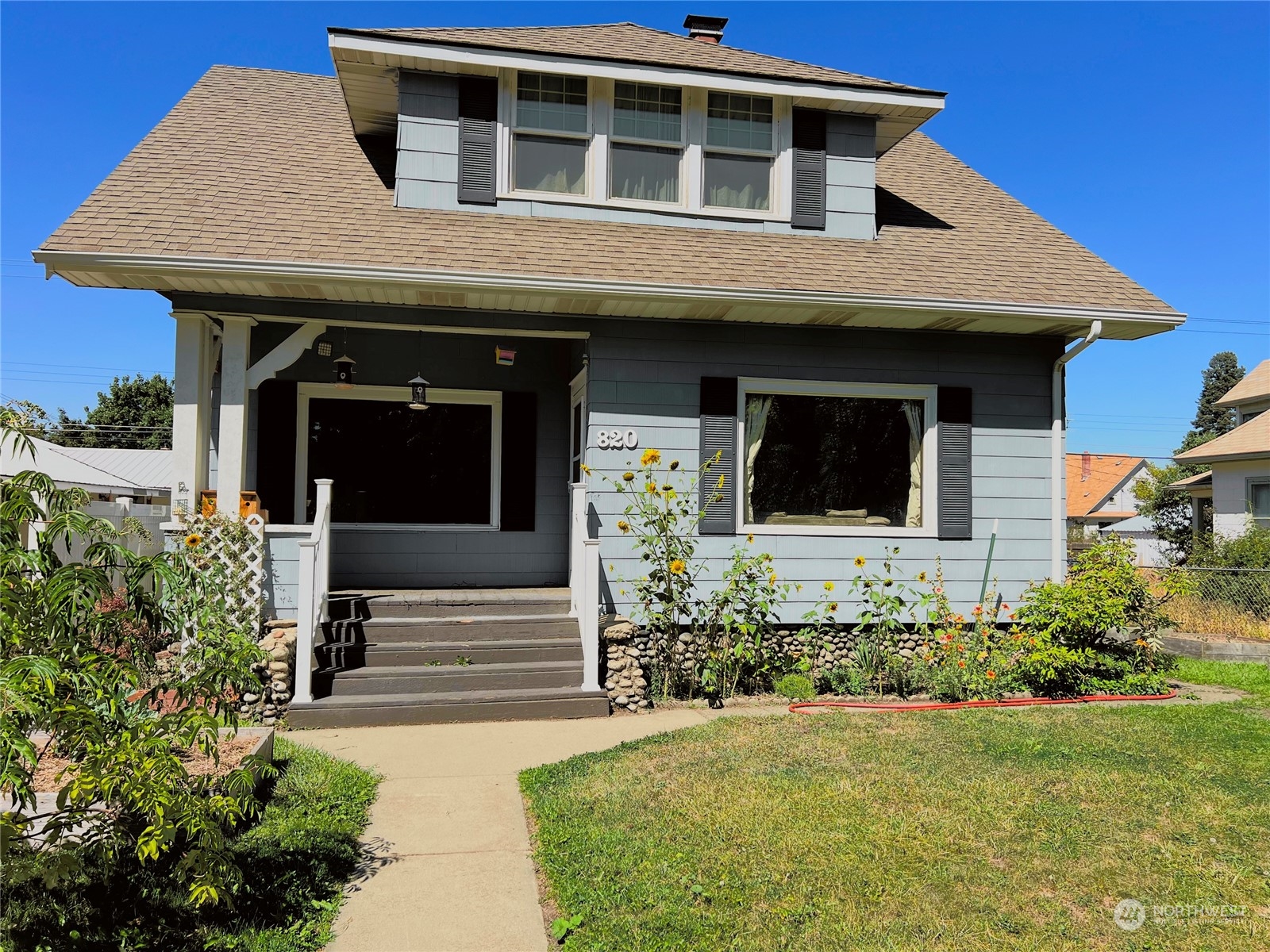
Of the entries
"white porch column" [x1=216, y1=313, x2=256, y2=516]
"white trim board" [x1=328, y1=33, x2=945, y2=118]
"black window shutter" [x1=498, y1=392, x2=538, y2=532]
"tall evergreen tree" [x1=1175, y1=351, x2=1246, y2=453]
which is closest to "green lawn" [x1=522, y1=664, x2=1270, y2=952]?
"white porch column" [x1=216, y1=313, x2=256, y2=516]

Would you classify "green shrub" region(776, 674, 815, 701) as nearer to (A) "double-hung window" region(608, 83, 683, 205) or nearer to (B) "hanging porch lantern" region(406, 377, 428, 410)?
(B) "hanging porch lantern" region(406, 377, 428, 410)

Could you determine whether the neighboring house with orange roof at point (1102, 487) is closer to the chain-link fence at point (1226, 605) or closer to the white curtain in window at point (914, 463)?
the chain-link fence at point (1226, 605)

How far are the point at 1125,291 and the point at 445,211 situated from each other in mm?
6632

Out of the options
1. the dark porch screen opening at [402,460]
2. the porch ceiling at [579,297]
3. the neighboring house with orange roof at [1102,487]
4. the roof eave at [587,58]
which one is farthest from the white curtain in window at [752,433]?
the neighboring house with orange roof at [1102,487]

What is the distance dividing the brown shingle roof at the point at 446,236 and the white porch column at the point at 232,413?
0.74 m

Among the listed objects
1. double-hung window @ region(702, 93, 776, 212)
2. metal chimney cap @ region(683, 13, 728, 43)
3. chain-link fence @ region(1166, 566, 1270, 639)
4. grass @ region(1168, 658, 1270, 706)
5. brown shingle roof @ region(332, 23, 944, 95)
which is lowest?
grass @ region(1168, 658, 1270, 706)

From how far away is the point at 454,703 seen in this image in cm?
644

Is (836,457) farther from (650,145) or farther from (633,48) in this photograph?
(633,48)

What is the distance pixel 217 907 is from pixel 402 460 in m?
6.18

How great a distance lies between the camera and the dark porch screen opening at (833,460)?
7922 mm

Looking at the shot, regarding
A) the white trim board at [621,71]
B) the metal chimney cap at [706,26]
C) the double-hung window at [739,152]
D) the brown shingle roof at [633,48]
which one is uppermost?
the metal chimney cap at [706,26]

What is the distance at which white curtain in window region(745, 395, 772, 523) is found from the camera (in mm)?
7871

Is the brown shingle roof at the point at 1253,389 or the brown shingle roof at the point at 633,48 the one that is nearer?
the brown shingle roof at the point at 633,48

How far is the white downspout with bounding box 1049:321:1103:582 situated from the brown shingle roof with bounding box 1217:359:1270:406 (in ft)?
52.6
